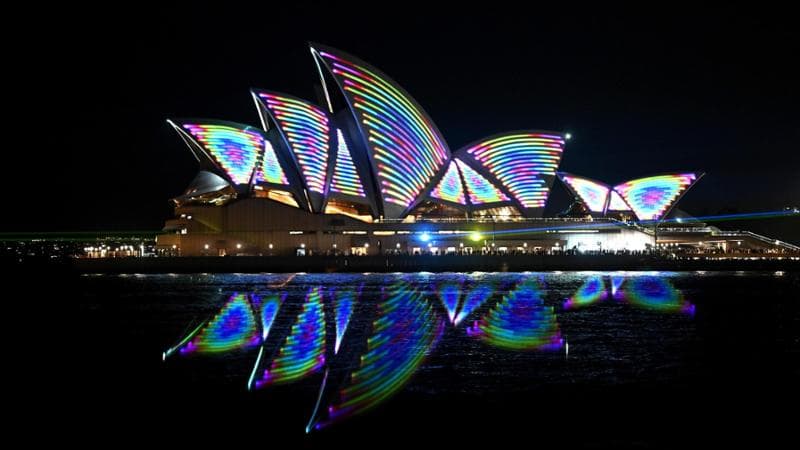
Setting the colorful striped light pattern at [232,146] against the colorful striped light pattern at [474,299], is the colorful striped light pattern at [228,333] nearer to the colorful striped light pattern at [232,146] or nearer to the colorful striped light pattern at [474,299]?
the colorful striped light pattern at [474,299]

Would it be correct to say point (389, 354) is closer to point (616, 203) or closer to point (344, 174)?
point (344, 174)

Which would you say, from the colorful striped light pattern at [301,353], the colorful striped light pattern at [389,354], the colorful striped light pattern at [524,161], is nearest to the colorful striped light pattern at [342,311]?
the colorful striped light pattern at [301,353]

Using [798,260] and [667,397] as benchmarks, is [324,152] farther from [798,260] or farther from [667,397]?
[667,397]

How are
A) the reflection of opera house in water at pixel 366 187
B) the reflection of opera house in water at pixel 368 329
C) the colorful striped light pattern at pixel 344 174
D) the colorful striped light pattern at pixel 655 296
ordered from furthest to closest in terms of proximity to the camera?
the colorful striped light pattern at pixel 344 174 < the reflection of opera house in water at pixel 366 187 < the colorful striped light pattern at pixel 655 296 < the reflection of opera house in water at pixel 368 329

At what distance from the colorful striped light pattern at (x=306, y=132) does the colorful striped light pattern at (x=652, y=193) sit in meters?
26.9

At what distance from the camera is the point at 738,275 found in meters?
39.3

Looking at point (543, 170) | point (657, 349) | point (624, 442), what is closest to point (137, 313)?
point (657, 349)

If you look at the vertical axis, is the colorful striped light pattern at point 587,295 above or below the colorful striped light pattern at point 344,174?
below

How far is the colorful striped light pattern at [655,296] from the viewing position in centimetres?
2198

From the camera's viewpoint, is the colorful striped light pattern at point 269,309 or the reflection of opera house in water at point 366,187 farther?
the reflection of opera house in water at point 366,187

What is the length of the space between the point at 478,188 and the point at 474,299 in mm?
30729

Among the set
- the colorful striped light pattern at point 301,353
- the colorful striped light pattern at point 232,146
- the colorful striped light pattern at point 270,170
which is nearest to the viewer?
the colorful striped light pattern at point 301,353

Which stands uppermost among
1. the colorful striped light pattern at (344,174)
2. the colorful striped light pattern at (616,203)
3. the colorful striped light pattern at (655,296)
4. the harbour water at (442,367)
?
the colorful striped light pattern at (344,174)

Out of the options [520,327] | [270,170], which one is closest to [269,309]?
[520,327]
